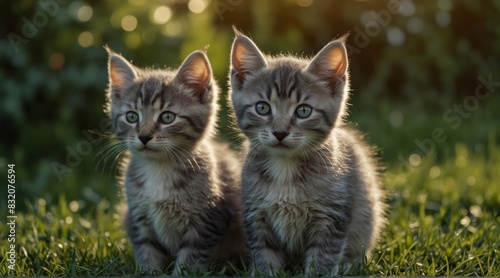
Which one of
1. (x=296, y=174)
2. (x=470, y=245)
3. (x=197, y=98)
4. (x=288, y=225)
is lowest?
(x=470, y=245)

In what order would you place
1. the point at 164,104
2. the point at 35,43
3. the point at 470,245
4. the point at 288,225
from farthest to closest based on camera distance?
the point at 35,43 → the point at 470,245 → the point at 164,104 → the point at 288,225

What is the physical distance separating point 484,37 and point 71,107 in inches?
163

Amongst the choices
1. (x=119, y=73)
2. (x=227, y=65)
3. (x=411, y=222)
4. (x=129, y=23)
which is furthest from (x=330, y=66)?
(x=129, y=23)

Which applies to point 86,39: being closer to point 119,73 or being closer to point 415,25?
point 119,73

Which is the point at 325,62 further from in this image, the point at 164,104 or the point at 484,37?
the point at 484,37

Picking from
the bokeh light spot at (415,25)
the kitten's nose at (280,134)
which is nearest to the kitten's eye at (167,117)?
the kitten's nose at (280,134)

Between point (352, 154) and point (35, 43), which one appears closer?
point (352, 154)

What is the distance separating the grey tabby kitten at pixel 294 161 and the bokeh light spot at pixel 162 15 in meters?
3.19

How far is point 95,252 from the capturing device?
369cm

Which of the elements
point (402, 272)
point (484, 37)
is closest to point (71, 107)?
point (402, 272)

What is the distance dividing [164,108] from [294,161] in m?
0.67

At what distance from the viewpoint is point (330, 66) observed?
3318 millimetres

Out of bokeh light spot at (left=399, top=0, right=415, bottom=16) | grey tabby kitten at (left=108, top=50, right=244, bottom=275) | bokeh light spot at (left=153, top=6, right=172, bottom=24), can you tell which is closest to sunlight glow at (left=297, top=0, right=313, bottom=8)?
bokeh light spot at (left=399, top=0, right=415, bottom=16)

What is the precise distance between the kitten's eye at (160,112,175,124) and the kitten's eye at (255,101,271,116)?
452 mm
